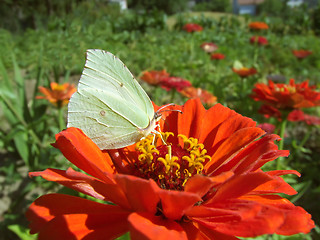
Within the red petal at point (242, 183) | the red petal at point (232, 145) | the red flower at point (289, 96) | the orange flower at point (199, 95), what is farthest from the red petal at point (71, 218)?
the orange flower at point (199, 95)

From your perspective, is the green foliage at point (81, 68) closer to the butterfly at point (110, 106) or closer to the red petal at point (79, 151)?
the butterfly at point (110, 106)

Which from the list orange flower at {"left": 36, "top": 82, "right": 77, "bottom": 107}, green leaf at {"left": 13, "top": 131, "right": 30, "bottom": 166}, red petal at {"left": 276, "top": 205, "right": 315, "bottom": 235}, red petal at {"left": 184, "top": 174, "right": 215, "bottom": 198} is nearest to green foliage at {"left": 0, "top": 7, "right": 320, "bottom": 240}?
green leaf at {"left": 13, "top": 131, "right": 30, "bottom": 166}

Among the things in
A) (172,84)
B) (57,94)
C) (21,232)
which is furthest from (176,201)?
(172,84)

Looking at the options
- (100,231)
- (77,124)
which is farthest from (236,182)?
(77,124)

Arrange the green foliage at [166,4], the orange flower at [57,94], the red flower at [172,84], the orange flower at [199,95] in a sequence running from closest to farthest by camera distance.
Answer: the orange flower at [57,94]
the orange flower at [199,95]
the red flower at [172,84]
the green foliage at [166,4]

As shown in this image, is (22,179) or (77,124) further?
(22,179)

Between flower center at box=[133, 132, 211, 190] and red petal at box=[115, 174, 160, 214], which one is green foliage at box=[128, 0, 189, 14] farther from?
red petal at box=[115, 174, 160, 214]

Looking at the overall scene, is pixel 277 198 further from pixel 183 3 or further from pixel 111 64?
pixel 183 3
